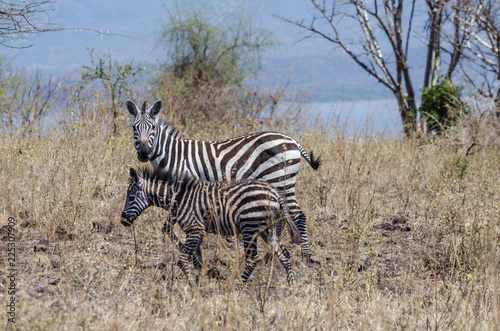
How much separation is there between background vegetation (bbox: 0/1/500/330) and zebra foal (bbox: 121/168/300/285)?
19 centimetres

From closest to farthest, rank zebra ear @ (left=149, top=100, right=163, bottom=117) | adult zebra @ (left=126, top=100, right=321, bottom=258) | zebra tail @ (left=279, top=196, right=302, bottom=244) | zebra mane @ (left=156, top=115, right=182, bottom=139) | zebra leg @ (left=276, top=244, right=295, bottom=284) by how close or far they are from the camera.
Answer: zebra tail @ (left=279, top=196, right=302, bottom=244)
zebra leg @ (left=276, top=244, right=295, bottom=284)
adult zebra @ (left=126, top=100, right=321, bottom=258)
zebra ear @ (left=149, top=100, right=163, bottom=117)
zebra mane @ (left=156, top=115, right=182, bottom=139)

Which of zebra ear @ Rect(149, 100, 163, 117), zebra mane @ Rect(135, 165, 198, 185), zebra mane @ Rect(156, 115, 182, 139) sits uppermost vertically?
zebra ear @ Rect(149, 100, 163, 117)

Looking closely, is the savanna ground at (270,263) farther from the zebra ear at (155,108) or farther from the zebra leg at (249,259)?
the zebra ear at (155,108)

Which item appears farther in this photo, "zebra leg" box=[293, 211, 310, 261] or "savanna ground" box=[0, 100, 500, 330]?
"zebra leg" box=[293, 211, 310, 261]

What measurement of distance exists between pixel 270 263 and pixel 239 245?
3.85ft

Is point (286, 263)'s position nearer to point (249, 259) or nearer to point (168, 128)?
point (249, 259)

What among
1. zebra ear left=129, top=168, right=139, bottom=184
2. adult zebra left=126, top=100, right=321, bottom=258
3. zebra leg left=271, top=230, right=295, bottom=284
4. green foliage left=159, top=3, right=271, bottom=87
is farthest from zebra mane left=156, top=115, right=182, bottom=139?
green foliage left=159, top=3, right=271, bottom=87

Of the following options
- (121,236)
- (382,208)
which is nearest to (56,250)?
(121,236)

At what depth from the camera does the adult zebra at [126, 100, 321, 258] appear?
607cm

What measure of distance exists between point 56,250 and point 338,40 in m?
14.6

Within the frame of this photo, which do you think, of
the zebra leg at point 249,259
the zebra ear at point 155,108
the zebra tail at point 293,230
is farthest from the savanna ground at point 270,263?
the zebra ear at point 155,108

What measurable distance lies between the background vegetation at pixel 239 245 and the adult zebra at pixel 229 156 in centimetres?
58

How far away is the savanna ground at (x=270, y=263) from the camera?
12.7ft

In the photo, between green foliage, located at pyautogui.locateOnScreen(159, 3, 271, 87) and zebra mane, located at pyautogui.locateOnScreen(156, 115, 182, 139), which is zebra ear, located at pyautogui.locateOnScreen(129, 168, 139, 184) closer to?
zebra mane, located at pyautogui.locateOnScreen(156, 115, 182, 139)
